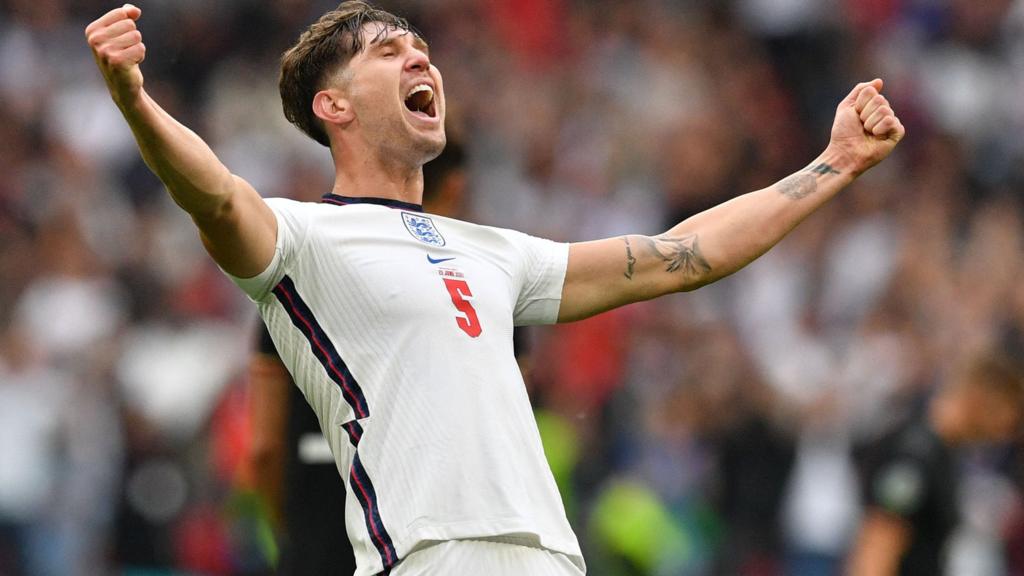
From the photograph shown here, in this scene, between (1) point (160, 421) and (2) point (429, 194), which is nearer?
(2) point (429, 194)

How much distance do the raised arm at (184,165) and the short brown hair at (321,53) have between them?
25.0 inches

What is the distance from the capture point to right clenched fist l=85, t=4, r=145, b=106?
10.4ft

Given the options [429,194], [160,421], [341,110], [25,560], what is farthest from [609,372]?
[341,110]

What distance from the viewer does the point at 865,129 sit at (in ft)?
13.6

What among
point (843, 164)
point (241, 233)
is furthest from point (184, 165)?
point (843, 164)

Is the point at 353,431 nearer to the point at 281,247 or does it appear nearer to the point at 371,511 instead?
the point at 371,511

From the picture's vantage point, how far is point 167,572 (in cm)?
877

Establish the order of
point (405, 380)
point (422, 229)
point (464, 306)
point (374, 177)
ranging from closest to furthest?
1. point (405, 380)
2. point (464, 306)
3. point (422, 229)
4. point (374, 177)

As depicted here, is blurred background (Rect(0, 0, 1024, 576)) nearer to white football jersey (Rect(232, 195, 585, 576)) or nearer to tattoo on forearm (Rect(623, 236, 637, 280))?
tattoo on forearm (Rect(623, 236, 637, 280))

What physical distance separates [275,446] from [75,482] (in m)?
4.79

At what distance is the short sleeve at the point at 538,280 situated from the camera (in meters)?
3.92

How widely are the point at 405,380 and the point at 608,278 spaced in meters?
0.76

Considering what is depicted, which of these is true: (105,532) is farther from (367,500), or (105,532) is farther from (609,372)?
(367,500)

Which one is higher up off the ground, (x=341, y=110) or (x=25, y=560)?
(x=341, y=110)
